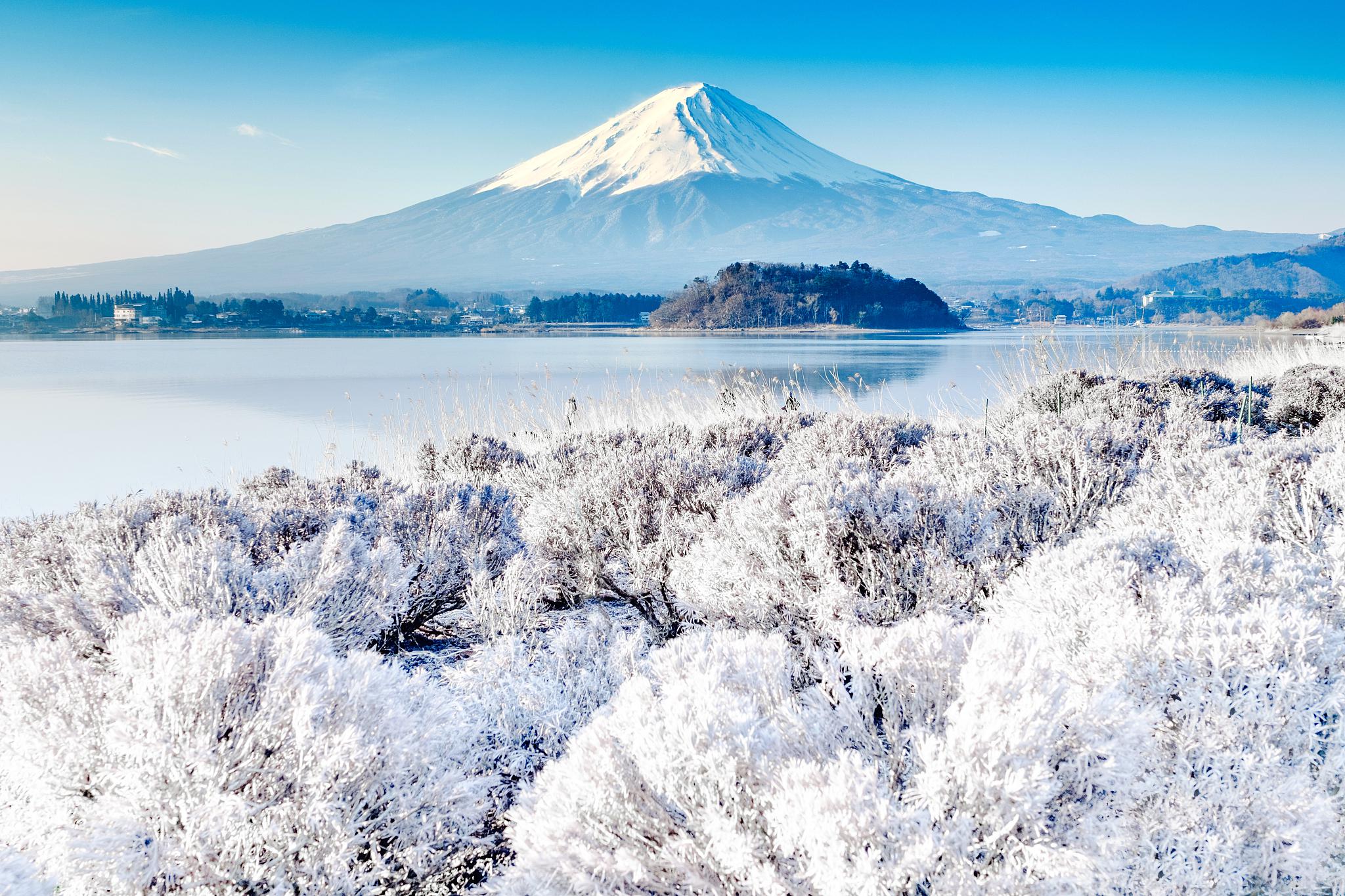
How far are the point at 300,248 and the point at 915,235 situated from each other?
10367cm

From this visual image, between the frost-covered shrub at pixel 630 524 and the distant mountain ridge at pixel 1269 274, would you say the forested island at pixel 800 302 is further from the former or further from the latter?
the frost-covered shrub at pixel 630 524

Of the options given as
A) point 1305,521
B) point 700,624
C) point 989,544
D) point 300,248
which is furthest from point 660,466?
point 300,248

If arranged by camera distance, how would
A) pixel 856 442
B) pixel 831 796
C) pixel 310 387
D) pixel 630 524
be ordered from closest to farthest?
1. pixel 831 796
2. pixel 630 524
3. pixel 856 442
4. pixel 310 387

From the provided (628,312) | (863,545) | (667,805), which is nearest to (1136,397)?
(863,545)

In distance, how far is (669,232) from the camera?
14538 centimetres

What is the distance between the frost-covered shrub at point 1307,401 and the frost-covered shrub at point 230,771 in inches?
305

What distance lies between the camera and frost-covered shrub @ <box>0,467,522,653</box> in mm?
2775

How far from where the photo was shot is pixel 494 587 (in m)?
3.19

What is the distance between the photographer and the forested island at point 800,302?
51.2 meters

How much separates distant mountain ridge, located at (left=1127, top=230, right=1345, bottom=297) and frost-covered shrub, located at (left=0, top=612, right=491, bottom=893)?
76.6m

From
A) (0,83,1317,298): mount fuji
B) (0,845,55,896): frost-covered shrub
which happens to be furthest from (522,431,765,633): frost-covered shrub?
(0,83,1317,298): mount fuji

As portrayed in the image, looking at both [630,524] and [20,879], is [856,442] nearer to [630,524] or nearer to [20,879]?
[630,524]

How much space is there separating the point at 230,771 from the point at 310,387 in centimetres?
2084

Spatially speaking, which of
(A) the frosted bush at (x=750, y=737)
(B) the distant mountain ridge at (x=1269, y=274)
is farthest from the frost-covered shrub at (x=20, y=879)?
(B) the distant mountain ridge at (x=1269, y=274)
